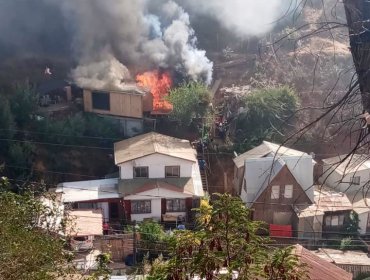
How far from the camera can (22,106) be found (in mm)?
21703

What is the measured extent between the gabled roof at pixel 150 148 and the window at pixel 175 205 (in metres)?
1.71

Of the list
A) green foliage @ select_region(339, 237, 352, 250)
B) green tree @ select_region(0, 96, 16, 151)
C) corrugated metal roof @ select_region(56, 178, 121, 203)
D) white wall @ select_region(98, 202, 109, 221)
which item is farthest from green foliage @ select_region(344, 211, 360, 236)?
green tree @ select_region(0, 96, 16, 151)

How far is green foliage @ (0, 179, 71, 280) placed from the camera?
16.8 ft

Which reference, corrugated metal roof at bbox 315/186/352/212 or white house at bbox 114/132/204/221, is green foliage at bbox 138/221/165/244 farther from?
corrugated metal roof at bbox 315/186/352/212

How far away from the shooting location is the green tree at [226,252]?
337 cm

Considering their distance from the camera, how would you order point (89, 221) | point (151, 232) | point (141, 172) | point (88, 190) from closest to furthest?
point (151, 232), point (89, 221), point (88, 190), point (141, 172)

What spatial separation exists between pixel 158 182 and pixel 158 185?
13.9 inches

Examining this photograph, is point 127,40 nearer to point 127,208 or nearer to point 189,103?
point 189,103

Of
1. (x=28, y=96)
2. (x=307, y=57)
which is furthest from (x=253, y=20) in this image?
(x=28, y=96)

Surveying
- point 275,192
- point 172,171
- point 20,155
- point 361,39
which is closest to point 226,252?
point 361,39

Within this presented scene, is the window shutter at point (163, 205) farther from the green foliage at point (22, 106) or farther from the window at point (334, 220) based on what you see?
the green foliage at point (22, 106)

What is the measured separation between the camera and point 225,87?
27344 mm

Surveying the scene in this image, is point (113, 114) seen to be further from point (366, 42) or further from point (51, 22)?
point (366, 42)

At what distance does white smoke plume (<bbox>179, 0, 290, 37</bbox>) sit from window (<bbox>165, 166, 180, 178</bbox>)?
15118 millimetres
